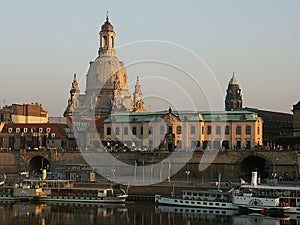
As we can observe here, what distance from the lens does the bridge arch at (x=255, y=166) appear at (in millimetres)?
89312

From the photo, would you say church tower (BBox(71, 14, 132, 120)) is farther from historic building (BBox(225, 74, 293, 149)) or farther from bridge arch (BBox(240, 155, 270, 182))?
bridge arch (BBox(240, 155, 270, 182))

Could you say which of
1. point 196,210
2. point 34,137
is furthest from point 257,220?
point 34,137

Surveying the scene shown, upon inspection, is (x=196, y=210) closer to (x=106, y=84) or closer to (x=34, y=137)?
(x=34, y=137)

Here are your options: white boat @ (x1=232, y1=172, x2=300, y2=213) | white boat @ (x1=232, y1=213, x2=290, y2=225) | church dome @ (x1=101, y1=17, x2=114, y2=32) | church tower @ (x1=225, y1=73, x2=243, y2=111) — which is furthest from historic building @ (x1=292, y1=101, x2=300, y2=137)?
church dome @ (x1=101, y1=17, x2=114, y2=32)

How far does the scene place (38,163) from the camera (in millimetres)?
103062

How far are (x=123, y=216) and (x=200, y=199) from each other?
10756 mm

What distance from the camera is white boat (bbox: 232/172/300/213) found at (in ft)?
206

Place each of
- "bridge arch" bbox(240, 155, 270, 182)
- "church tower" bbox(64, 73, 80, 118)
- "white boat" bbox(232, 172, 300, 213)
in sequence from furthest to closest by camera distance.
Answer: "church tower" bbox(64, 73, 80, 118) → "bridge arch" bbox(240, 155, 270, 182) → "white boat" bbox(232, 172, 300, 213)

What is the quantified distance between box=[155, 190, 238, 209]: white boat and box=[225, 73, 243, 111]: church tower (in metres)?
78.7

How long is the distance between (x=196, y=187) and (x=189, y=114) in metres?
30.2

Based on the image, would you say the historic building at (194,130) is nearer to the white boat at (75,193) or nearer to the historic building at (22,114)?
the white boat at (75,193)

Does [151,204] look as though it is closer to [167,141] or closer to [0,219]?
[0,219]

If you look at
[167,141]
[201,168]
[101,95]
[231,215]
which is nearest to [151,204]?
[231,215]

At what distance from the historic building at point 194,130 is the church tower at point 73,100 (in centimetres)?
4378
